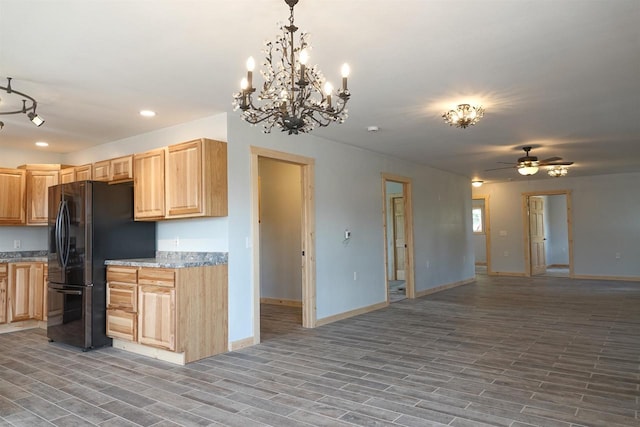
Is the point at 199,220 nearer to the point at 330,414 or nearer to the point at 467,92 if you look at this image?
the point at 330,414

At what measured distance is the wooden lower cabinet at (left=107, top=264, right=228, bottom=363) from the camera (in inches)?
157

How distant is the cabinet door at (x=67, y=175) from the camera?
567cm

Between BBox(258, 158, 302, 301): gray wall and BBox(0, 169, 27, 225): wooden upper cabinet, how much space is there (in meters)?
3.47

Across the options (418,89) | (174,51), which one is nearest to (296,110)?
(174,51)

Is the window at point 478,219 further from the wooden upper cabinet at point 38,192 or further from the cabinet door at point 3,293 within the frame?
the cabinet door at point 3,293

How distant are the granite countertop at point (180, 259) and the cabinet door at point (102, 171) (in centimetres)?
110

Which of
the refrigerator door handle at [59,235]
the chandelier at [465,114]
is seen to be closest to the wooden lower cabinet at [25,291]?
the refrigerator door handle at [59,235]

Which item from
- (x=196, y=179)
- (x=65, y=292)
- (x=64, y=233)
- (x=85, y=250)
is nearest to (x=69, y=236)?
(x=64, y=233)

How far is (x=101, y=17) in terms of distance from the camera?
253 centimetres

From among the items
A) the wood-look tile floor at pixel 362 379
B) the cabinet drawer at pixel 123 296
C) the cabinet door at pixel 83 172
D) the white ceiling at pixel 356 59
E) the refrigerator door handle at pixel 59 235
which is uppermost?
the white ceiling at pixel 356 59

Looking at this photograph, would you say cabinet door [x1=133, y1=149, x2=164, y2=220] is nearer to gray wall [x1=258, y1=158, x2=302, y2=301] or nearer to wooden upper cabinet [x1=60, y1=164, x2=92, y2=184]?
wooden upper cabinet [x1=60, y1=164, x2=92, y2=184]

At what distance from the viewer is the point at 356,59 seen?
10.5ft

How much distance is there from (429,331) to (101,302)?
3.71m

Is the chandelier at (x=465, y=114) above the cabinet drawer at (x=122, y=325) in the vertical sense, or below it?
above
